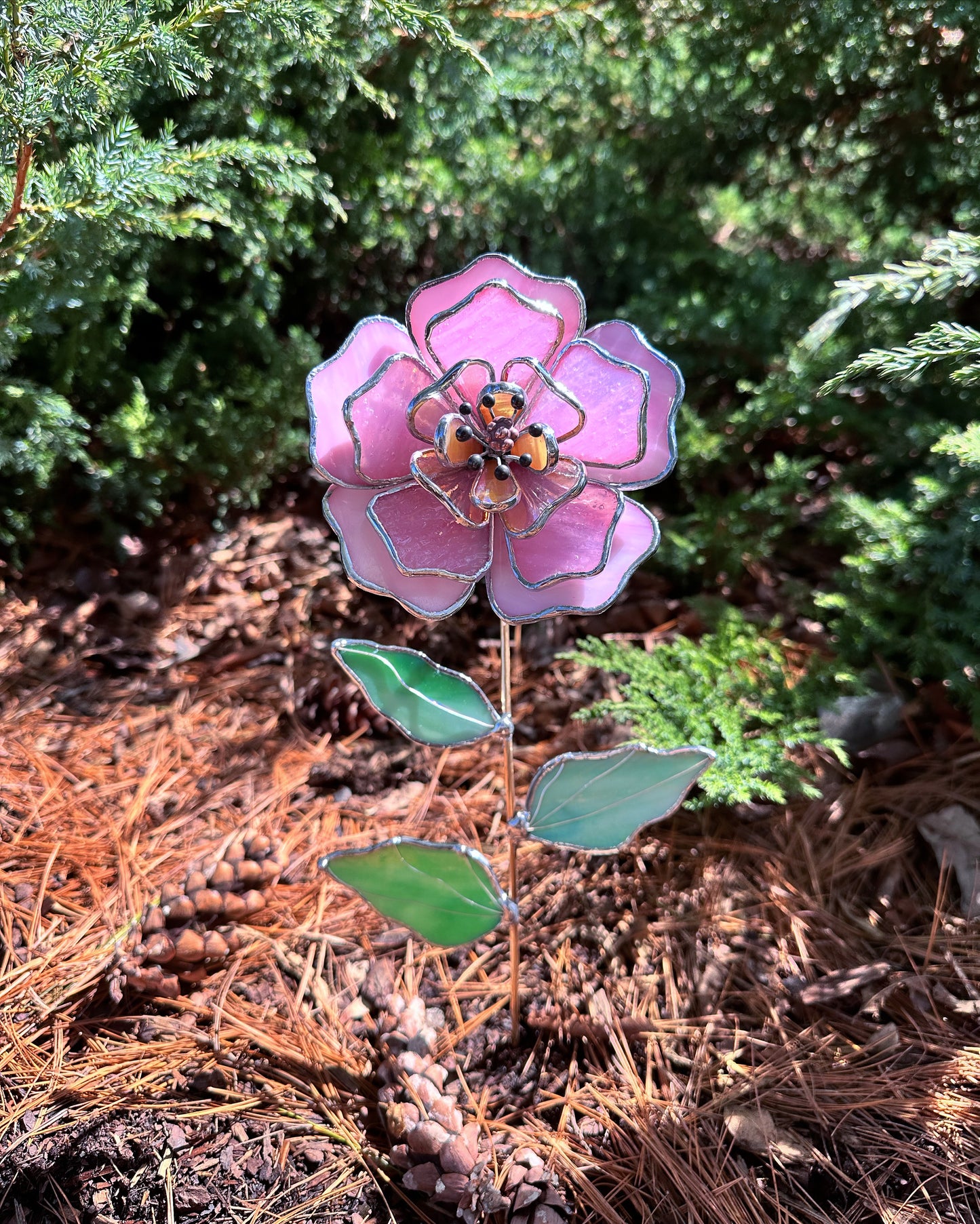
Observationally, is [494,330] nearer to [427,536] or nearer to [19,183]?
[427,536]

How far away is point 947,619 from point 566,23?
1.64 meters

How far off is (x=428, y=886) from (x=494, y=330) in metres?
0.81

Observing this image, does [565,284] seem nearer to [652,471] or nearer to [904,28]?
[652,471]

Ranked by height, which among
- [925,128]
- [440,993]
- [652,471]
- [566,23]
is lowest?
[440,993]

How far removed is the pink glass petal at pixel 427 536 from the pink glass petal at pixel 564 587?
0.09 feet

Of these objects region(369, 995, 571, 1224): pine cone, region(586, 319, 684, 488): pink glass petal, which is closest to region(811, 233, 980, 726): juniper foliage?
region(586, 319, 684, 488): pink glass petal

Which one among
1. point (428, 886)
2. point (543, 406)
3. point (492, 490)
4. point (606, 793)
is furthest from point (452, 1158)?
point (543, 406)

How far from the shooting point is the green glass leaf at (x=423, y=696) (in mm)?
1277

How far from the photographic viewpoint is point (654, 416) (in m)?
1.18

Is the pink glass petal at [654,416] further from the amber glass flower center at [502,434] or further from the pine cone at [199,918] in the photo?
the pine cone at [199,918]

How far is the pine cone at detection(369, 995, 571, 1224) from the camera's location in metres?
1.19

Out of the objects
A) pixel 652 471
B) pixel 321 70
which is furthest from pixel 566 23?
pixel 652 471

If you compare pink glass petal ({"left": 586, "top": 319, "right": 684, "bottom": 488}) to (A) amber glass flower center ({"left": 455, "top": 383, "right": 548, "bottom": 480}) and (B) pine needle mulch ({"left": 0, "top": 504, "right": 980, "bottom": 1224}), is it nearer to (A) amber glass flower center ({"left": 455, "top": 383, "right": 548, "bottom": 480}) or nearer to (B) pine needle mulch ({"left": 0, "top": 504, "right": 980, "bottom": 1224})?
(A) amber glass flower center ({"left": 455, "top": 383, "right": 548, "bottom": 480})

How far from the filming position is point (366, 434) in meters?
1.12
